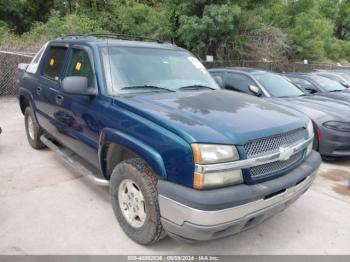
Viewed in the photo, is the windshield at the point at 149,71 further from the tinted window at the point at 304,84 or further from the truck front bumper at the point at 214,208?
the tinted window at the point at 304,84

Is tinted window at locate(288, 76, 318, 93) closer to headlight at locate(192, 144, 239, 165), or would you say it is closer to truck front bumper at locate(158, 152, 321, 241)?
truck front bumper at locate(158, 152, 321, 241)

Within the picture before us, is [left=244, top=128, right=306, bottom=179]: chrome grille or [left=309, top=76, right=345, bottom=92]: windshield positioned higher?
[left=244, top=128, right=306, bottom=179]: chrome grille

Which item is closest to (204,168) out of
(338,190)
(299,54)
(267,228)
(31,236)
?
(267,228)

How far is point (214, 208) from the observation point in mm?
2482

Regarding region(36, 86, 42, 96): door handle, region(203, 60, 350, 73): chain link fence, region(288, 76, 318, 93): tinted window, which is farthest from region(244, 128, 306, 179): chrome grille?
region(203, 60, 350, 73): chain link fence

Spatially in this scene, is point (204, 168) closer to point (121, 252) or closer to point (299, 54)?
point (121, 252)

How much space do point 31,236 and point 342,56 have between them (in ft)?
111

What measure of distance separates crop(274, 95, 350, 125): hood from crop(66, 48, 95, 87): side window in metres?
3.23

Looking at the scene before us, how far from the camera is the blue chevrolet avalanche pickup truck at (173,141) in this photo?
2.57 m

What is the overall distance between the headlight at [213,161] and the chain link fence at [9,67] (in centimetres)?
898

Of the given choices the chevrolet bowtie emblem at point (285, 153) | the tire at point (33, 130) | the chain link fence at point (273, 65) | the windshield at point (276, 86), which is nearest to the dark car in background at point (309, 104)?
the windshield at point (276, 86)

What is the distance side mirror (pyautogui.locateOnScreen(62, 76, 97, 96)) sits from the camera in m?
3.40

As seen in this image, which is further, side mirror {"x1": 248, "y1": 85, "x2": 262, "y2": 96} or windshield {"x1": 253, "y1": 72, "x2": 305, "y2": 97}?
windshield {"x1": 253, "y1": 72, "x2": 305, "y2": 97}

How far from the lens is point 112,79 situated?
11.5ft
